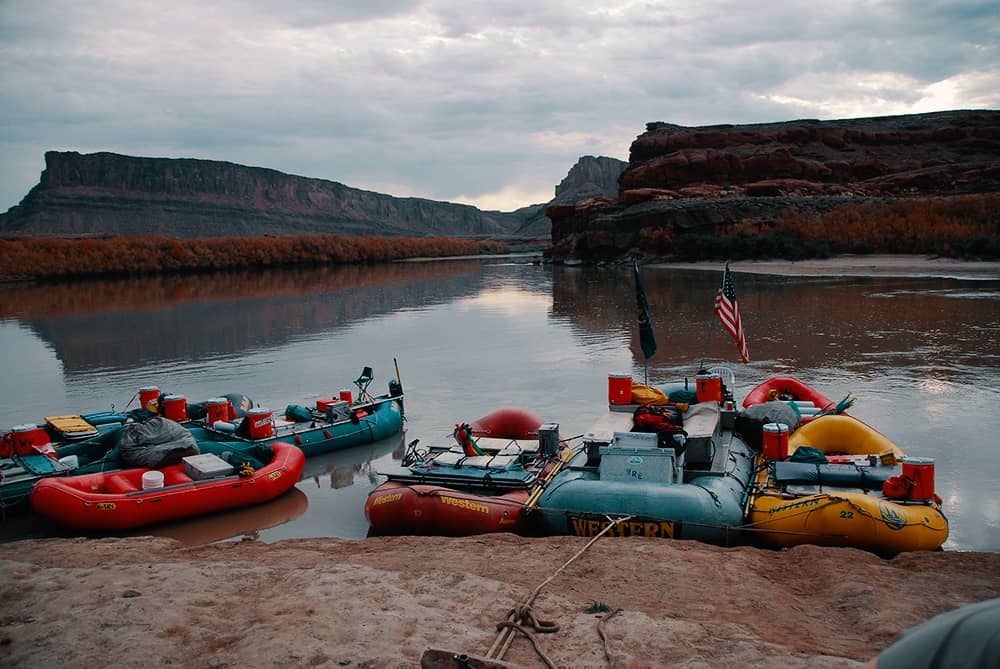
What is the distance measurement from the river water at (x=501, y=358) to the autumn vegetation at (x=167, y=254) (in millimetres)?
23757

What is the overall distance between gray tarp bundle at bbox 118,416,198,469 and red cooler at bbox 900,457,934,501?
10.2 meters

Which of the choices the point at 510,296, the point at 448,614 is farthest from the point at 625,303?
the point at 448,614

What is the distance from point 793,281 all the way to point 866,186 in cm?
3272

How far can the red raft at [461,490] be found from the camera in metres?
9.41

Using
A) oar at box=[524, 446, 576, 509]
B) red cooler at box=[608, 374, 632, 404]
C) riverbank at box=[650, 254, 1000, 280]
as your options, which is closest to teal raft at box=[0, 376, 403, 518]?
oar at box=[524, 446, 576, 509]

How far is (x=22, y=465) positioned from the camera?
37.4 ft

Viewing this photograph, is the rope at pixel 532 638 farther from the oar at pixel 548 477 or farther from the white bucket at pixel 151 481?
the white bucket at pixel 151 481

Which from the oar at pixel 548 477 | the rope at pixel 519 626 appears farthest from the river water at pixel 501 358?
the rope at pixel 519 626

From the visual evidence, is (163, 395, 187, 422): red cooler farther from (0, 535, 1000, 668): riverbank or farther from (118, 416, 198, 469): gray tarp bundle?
(0, 535, 1000, 668): riverbank

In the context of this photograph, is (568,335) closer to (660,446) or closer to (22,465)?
(660,446)

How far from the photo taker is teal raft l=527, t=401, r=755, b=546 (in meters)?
8.80

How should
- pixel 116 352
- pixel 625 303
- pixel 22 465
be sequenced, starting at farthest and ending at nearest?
pixel 625 303 → pixel 116 352 → pixel 22 465

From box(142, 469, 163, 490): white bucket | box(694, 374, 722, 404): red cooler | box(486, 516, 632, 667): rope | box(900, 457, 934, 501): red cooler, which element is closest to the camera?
box(486, 516, 632, 667): rope

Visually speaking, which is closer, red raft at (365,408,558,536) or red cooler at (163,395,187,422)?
red raft at (365,408,558,536)
